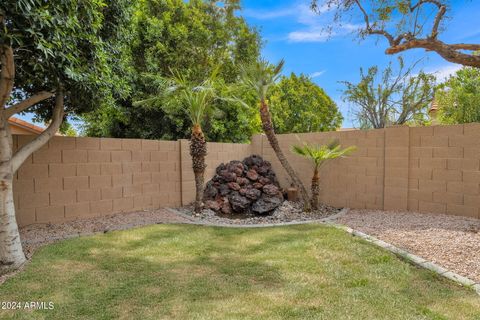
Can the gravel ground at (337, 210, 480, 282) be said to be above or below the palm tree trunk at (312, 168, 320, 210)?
below

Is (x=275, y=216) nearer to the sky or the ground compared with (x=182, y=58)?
nearer to the ground

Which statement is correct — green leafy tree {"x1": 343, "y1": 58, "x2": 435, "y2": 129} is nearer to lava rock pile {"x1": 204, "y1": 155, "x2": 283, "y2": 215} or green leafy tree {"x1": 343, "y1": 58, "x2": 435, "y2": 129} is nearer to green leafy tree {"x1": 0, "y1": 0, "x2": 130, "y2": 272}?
lava rock pile {"x1": 204, "y1": 155, "x2": 283, "y2": 215}

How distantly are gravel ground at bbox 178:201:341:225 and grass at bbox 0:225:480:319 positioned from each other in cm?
196

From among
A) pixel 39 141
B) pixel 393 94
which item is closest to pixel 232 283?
pixel 39 141

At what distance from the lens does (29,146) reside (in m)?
4.23

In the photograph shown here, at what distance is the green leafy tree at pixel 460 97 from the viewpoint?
12273mm

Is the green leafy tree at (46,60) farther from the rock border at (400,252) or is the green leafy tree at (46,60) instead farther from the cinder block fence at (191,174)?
the rock border at (400,252)

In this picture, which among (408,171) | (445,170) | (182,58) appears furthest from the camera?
(182,58)

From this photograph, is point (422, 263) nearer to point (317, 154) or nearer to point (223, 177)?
point (317, 154)

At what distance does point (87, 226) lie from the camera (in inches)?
224

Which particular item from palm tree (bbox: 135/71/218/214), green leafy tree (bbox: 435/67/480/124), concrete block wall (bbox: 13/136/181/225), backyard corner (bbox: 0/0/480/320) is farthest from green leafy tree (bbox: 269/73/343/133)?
concrete block wall (bbox: 13/136/181/225)

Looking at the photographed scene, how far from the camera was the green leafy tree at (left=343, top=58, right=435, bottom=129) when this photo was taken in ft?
39.0

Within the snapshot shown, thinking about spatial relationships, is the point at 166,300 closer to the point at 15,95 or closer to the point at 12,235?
the point at 12,235

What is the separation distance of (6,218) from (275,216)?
5233 mm
